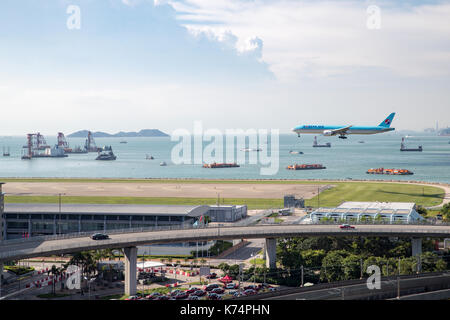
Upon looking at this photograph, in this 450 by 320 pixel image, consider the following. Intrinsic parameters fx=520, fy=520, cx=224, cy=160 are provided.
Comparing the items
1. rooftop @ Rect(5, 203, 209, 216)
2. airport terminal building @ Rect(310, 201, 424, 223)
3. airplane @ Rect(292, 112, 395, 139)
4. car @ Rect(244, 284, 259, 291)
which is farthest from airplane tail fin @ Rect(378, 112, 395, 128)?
car @ Rect(244, 284, 259, 291)

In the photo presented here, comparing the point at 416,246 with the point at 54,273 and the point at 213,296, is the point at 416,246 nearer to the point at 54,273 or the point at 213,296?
the point at 213,296

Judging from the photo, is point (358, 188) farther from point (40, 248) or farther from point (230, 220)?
point (40, 248)

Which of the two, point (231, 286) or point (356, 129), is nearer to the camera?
point (231, 286)

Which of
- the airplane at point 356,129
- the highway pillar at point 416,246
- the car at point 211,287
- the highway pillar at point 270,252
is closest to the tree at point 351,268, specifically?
the highway pillar at point 416,246

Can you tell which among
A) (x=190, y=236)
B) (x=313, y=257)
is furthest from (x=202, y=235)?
(x=313, y=257)

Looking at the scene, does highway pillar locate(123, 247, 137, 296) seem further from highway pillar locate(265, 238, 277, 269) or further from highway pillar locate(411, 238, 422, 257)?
highway pillar locate(411, 238, 422, 257)

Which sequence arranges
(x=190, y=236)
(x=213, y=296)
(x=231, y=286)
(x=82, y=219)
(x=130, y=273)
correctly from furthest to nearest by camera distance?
(x=82, y=219), (x=190, y=236), (x=231, y=286), (x=130, y=273), (x=213, y=296)
